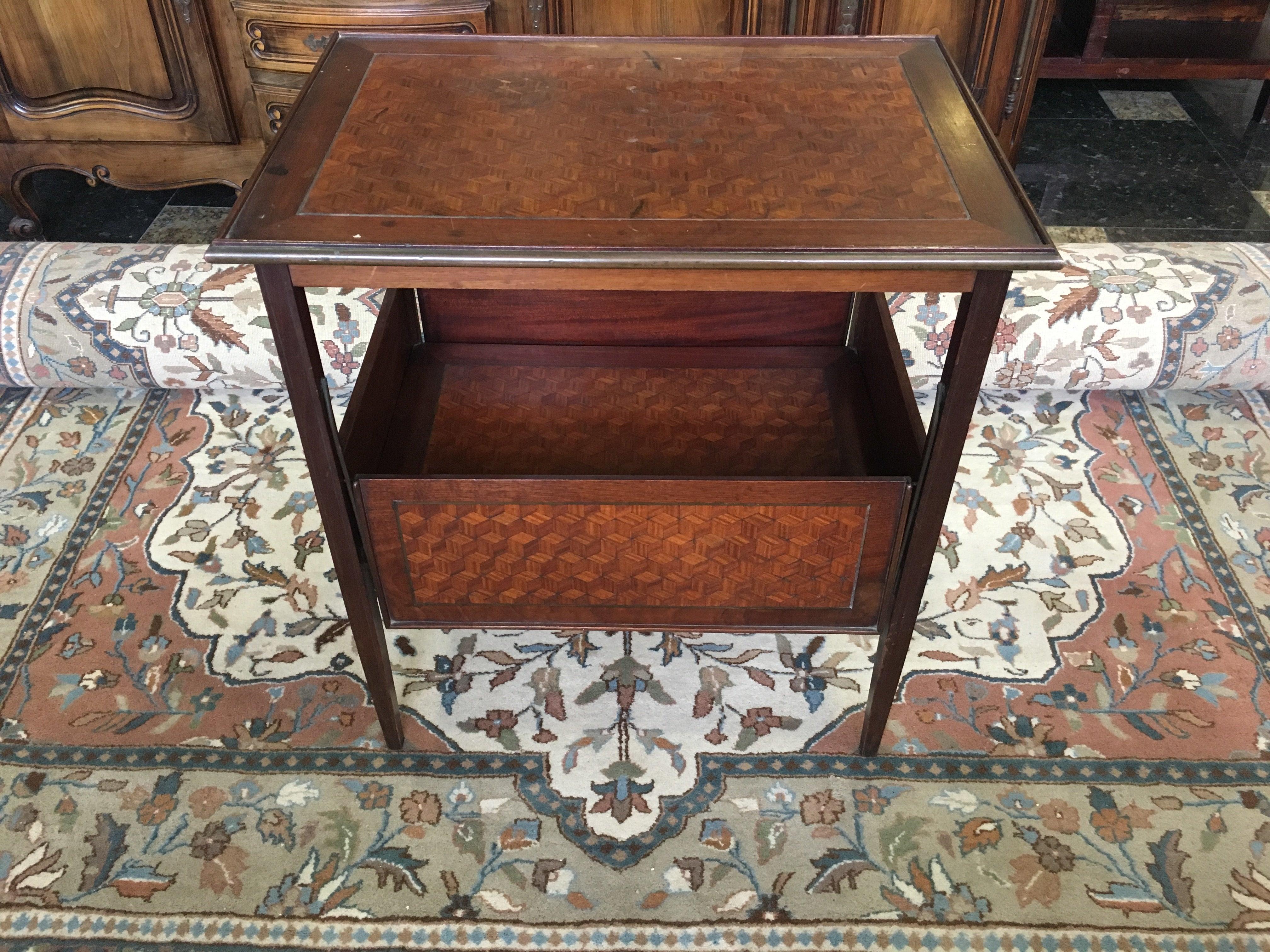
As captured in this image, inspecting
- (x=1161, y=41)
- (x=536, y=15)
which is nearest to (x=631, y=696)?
(x=536, y=15)

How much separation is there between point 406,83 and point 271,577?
2.39 feet

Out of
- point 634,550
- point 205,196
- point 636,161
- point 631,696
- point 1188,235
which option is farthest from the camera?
point 205,196

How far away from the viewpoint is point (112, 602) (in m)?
1.45

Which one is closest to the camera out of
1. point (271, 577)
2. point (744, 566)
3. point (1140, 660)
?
point (744, 566)

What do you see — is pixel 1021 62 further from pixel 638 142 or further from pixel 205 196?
pixel 205 196

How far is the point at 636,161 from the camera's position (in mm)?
966

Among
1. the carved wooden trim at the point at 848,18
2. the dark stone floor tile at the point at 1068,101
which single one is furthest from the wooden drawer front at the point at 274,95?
the dark stone floor tile at the point at 1068,101

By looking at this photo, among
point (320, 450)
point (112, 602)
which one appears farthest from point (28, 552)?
point (320, 450)

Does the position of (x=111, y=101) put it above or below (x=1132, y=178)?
above

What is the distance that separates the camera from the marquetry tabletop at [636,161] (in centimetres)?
84

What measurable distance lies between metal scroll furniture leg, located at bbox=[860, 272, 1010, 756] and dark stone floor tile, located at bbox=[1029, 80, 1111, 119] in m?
2.00

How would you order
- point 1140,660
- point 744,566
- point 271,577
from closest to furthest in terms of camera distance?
point 744,566, point 1140,660, point 271,577

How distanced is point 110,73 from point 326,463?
4.64 ft

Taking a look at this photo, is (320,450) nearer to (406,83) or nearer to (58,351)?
(406,83)
